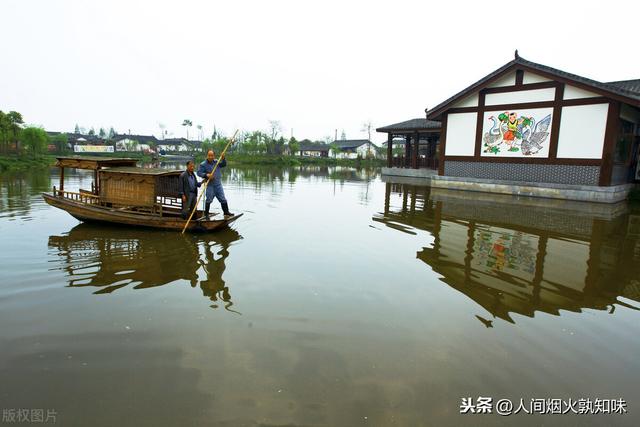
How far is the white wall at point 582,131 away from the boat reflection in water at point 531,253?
3412mm

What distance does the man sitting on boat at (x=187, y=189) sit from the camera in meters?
8.12

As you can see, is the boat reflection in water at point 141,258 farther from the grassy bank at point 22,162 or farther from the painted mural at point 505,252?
the grassy bank at point 22,162

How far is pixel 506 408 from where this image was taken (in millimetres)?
2973

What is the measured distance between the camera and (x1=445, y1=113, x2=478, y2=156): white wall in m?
19.2

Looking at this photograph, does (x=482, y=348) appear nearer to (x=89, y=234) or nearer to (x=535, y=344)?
(x=535, y=344)

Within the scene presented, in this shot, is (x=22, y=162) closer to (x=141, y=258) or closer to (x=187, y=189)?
(x=187, y=189)

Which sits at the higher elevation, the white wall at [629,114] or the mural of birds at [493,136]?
the white wall at [629,114]

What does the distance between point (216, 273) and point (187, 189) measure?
10.1 ft

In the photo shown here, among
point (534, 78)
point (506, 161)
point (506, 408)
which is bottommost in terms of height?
point (506, 408)

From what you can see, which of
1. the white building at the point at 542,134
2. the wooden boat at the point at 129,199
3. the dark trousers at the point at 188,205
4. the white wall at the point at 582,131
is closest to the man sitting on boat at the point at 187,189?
the dark trousers at the point at 188,205

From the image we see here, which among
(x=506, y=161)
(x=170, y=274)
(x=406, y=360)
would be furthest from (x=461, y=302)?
(x=506, y=161)

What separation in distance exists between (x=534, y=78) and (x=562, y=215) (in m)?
8.37

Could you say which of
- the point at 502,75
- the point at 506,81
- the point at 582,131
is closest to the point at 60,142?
the point at 502,75

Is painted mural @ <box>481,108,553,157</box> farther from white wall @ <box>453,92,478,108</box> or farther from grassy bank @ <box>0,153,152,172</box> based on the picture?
grassy bank @ <box>0,153,152,172</box>
